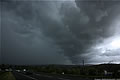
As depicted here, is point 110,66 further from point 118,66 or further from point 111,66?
point 118,66

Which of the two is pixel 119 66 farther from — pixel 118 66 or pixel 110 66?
pixel 110 66

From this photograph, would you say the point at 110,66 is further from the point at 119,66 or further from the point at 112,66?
the point at 119,66

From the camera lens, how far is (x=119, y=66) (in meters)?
54.2

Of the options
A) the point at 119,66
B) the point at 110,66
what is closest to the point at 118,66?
the point at 119,66

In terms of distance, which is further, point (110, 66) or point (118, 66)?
point (110, 66)

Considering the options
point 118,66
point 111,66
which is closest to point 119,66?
point 118,66

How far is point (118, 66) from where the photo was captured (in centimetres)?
5456

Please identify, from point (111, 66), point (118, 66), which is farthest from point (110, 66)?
point (118, 66)

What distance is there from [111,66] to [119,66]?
13.1ft

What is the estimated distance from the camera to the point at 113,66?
57344mm

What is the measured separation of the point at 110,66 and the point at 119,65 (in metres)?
3.49

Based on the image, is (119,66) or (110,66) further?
(110,66)

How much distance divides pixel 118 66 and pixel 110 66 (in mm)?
4229

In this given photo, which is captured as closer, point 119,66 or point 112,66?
point 119,66
